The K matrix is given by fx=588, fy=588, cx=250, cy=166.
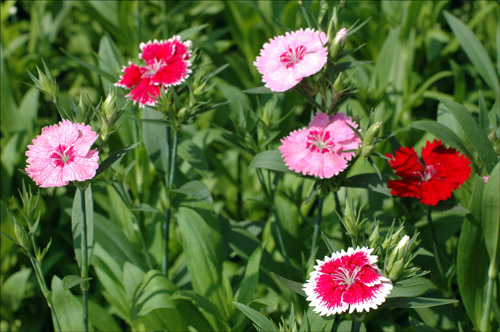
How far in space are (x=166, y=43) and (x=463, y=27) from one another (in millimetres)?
1234

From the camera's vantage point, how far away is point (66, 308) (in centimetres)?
166

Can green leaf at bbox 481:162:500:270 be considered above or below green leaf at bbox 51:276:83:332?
above

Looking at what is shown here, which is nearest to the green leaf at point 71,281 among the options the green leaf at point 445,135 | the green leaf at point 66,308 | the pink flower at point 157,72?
the green leaf at point 66,308

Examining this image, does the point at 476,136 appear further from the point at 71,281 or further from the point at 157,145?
the point at 71,281

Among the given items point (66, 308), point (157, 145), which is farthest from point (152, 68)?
point (66, 308)

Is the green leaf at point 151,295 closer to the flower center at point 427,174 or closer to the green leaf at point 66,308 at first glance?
the green leaf at point 66,308

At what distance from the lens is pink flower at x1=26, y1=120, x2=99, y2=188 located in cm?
116

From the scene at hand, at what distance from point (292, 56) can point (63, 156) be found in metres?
0.57

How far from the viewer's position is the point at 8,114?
235cm

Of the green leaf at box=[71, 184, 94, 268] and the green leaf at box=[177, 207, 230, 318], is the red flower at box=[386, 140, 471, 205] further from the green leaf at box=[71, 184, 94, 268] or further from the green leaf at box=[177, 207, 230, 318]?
the green leaf at box=[71, 184, 94, 268]

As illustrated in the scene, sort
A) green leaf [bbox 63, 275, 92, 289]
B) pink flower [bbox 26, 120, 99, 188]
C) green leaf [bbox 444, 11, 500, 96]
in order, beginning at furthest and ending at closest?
green leaf [bbox 444, 11, 500, 96] → green leaf [bbox 63, 275, 92, 289] → pink flower [bbox 26, 120, 99, 188]

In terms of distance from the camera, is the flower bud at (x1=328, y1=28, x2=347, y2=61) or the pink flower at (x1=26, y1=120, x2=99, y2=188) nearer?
the pink flower at (x1=26, y1=120, x2=99, y2=188)

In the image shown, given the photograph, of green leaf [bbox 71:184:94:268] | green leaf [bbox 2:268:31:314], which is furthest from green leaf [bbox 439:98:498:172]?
green leaf [bbox 2:268:31:314]

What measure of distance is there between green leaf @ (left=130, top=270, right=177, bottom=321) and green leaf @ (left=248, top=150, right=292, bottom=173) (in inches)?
16.0
